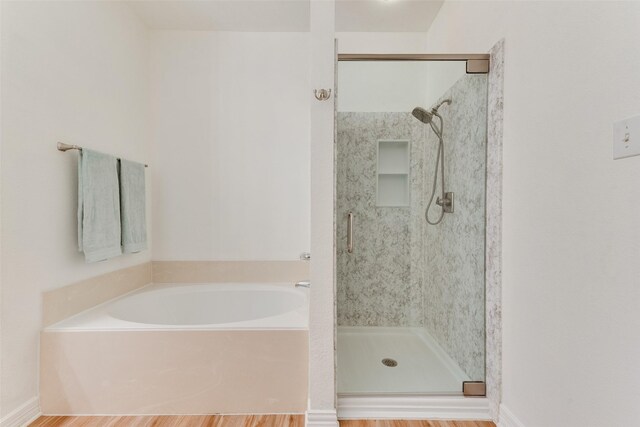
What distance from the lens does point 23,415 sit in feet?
5.04

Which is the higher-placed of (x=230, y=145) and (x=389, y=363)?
(x=230, y=145)

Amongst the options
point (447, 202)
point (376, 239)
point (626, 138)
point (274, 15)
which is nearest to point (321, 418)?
point (376, 239)

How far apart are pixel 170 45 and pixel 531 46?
2583 mm

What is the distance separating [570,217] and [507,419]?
3.33 ft

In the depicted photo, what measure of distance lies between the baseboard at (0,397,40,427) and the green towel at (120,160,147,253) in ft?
3.01

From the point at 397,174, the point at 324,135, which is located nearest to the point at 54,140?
the point at 324,135

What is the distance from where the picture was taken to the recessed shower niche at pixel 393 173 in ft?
6.86

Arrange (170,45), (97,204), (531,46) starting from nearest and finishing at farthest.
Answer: (531,46)
(97,204)
(170,45)

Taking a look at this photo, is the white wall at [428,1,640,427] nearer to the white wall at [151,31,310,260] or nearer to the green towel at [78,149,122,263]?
the white wall at [151,31,310,260]

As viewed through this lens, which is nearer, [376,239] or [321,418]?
[321,418]

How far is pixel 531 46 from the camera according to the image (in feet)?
4.41

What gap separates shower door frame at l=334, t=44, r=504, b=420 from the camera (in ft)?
5.16

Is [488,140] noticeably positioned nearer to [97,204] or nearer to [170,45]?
[97,204]

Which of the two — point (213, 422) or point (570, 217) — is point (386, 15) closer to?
point (570, 217)
